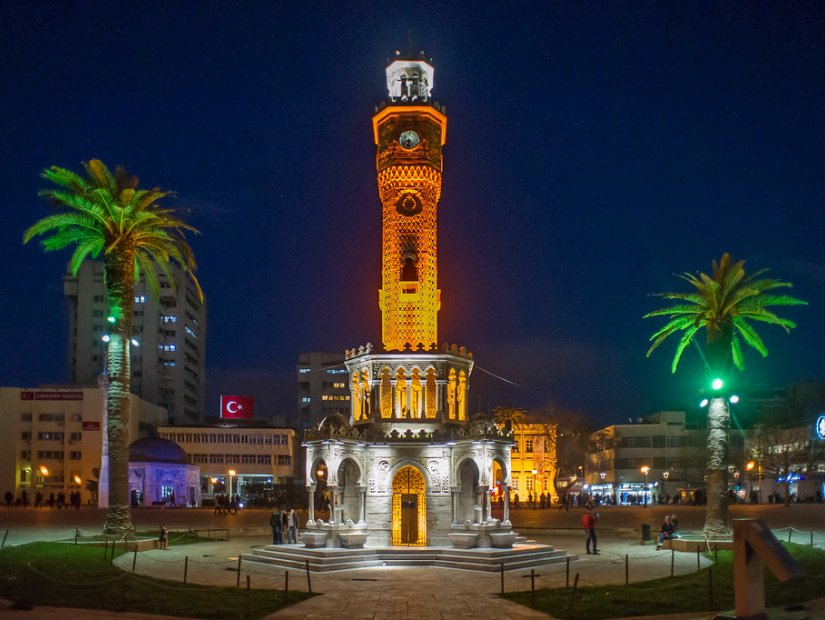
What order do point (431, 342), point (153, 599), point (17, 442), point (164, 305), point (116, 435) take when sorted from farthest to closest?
point (164, 305) → point (17, 442) → point (431, 342) → point (116, 435) → point (153, 599)

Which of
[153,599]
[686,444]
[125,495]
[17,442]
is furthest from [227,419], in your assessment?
[153,599]

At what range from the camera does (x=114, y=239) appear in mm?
34031

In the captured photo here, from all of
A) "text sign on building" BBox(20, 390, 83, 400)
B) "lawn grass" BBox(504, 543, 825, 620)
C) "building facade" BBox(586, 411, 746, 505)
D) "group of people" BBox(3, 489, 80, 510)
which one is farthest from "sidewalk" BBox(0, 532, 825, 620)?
"building facade" BBox(586, 411, 746, 505)

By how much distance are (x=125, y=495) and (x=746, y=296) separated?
25963 millimetres

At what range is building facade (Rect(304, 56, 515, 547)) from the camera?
109ft

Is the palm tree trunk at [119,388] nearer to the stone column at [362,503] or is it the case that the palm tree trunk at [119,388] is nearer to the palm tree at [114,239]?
the palm tree at [114,239]

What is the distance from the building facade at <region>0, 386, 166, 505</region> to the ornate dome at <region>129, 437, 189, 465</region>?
29.1 feet

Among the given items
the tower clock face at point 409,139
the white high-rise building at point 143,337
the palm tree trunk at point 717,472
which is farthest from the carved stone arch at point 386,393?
the white high-rise building at point 143,337

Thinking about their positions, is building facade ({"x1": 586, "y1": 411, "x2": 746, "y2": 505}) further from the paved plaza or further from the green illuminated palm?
the green illuminated palm

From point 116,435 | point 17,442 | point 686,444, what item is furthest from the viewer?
point 686,444

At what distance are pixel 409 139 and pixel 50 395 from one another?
6870 centimetres

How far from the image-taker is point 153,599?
20141 millimetres

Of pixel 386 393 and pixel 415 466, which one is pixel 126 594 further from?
pixel 386 393

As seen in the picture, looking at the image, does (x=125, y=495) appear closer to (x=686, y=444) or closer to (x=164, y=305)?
(x=686, y=444)
